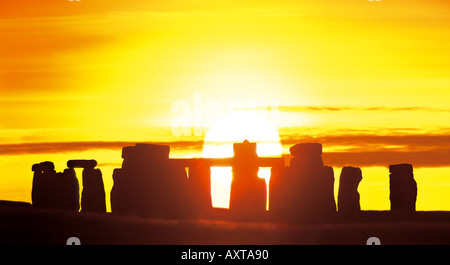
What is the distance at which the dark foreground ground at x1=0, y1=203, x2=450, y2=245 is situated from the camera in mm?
23125

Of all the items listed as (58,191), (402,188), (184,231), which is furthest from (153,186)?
(402,188)

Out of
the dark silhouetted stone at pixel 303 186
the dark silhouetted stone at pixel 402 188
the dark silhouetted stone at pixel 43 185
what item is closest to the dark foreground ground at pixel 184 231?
the dark silhouetted stone at pixel 303 186

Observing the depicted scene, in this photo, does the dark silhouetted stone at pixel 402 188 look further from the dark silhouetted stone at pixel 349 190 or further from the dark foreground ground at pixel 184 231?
the dark foreground ground at pixel 184 231

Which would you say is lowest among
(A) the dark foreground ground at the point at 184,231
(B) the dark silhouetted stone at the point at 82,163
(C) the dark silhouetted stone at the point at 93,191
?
(A) the dark foreground ground at the point at 184,231

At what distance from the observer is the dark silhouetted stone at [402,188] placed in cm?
3359

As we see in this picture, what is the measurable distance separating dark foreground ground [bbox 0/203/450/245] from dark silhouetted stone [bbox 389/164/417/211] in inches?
199

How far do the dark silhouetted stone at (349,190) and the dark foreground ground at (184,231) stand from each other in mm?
4861

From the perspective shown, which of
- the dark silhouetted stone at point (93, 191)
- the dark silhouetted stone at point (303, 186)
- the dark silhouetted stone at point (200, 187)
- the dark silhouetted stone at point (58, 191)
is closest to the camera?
the dark silhouetted stone at point (303, 186)

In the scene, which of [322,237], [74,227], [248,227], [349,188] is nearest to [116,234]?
[74,227]

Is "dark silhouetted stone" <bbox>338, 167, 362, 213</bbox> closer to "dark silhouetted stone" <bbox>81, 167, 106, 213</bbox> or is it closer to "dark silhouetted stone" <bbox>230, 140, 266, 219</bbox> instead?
"dark silhouetted stone" <bbox>230, 140, 266, 219</bbox>

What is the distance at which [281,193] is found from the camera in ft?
105
